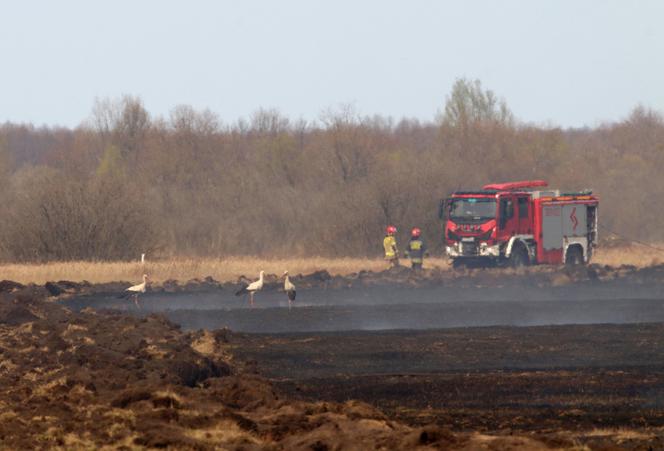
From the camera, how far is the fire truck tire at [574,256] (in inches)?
1826

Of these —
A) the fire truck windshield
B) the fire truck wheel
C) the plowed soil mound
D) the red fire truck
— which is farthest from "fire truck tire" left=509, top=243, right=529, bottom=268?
the plowed soil mound

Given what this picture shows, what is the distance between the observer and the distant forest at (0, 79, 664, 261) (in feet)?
175

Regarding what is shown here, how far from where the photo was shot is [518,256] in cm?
4444

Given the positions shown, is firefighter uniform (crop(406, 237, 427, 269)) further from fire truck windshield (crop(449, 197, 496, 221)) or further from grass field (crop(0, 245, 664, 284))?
grass field (crop(0, 245, 664, 284))

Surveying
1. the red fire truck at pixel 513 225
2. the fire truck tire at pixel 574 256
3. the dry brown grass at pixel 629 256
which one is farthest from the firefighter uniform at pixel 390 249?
the dry brown grass at pixel 629 256

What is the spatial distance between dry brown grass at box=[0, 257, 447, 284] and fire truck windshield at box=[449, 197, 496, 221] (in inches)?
218

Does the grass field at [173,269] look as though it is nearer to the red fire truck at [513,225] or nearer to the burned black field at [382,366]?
the red fire truck at [513,225]

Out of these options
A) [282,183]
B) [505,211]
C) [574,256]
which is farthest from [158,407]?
[282,183]

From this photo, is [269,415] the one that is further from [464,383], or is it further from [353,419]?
[464,383]

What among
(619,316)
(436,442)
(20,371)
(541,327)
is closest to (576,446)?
(436,442)

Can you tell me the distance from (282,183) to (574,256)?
1276 inches

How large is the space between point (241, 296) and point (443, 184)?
23.4 metres

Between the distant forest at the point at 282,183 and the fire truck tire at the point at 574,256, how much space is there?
11484mm

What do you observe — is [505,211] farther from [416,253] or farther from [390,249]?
[390,249]
